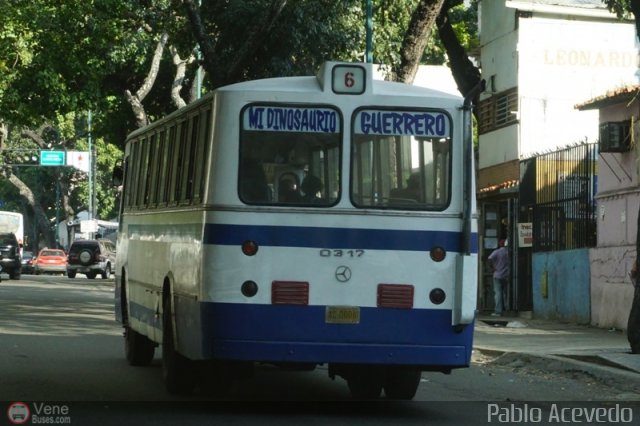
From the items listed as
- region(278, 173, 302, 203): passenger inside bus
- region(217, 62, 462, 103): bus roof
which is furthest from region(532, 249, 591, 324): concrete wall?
region(278, 173, 302, 203): passenger inside bus

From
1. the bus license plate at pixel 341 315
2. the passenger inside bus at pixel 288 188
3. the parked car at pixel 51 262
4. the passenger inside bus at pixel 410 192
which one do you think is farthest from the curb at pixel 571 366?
the parked car at pixel 51 262

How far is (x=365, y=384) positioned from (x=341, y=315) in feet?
6.03

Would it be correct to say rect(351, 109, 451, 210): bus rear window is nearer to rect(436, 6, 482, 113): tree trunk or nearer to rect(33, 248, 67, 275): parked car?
rect(436, 6, 482, 113): tree trunk

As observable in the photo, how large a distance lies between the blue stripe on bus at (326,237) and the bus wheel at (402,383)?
4.84 feet

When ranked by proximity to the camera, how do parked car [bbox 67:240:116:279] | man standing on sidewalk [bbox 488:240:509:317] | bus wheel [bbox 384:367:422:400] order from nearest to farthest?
bus wheel [bbox 384:367:422:400]
man standing on sidewalk [bbox 488:240:509:317]
parked car [bbox 67:240:116:279]

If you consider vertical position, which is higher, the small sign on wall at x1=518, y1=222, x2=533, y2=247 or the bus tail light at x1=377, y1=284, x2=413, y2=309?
the small sign on wall at x1=518, y1=222, x2=533, y2=247

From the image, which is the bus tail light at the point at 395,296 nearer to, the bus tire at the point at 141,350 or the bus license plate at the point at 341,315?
the bus license plate at the point at 341,315

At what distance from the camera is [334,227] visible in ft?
39.7

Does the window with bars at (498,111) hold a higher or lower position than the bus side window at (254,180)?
higher

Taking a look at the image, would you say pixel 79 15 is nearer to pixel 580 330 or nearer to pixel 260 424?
pixel 580 330

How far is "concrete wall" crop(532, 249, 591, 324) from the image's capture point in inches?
1100

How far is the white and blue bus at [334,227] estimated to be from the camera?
11945 millimetres

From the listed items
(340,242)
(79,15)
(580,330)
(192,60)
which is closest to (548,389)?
(340,242)

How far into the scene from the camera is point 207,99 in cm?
1262
